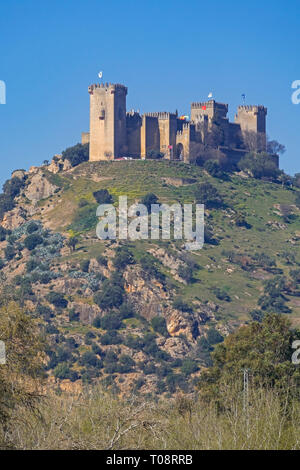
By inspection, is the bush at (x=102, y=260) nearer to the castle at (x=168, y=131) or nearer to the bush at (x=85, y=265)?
the bush at (x=85, y=265)

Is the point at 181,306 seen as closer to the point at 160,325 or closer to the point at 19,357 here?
the point at 160,325

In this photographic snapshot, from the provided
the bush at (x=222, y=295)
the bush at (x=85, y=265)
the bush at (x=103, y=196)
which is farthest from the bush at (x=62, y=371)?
the bush at (x=103, y=196)

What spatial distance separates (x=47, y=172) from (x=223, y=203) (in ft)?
55.6

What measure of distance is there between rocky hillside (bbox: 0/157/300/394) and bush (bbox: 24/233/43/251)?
0.36 ft

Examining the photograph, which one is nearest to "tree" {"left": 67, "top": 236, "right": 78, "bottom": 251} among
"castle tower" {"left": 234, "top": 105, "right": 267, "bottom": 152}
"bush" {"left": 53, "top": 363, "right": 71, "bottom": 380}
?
"bush" {"left": 53, "top": 363, "right": 71, "bottom": 380}

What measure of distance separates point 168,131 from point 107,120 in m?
6.21

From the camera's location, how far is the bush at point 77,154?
104938 mm

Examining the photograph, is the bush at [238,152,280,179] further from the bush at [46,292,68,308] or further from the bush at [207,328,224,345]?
the bush at [207,328,224,345]

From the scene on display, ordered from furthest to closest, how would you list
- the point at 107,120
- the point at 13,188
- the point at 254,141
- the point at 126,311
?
1. the point at 254,141
2. the point at 13,188
3. the point at 107,120
4. the point at 126,311

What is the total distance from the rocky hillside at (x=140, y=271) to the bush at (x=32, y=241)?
0.36 ft

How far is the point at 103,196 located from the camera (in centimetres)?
9938

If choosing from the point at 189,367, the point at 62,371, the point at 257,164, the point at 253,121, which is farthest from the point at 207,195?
the point at 62,371
